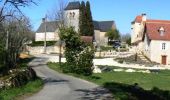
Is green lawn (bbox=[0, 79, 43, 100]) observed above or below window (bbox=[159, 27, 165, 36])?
below

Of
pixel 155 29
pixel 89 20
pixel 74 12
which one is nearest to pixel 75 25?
pixel 74 12

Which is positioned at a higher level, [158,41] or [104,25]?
[104,25]

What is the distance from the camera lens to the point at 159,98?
2272cm

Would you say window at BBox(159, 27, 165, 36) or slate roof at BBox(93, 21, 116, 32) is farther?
slate roof at BBox(93, 21, 116, 32)

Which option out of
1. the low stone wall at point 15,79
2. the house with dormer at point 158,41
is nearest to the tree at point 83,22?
the house with dormer at point 158,41

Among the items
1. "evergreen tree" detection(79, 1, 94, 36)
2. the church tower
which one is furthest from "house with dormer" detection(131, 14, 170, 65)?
the church tower


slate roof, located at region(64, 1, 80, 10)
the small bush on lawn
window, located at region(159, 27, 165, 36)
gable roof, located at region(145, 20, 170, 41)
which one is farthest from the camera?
slate roof, located at region(64, 1, 80, 10)

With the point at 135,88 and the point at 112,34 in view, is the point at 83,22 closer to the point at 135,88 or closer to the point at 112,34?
the point at 112,34

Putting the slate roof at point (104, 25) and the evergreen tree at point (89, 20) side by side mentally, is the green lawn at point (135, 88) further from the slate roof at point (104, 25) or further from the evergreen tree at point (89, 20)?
the slate roof at point (104, 25)

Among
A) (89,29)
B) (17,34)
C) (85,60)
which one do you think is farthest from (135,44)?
(85,60)

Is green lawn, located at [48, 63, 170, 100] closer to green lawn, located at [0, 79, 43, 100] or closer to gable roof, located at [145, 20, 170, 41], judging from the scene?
green lawn, located at [0, 79, 43, 100]

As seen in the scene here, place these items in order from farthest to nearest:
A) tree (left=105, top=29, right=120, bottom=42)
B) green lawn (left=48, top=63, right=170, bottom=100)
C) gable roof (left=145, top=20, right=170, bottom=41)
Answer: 1. tree (left=105, top=29, right=120, bottom=42)
2. gable roof (left=145, top=20, right=170, bottom=41)
3. green lawn (left=48, top=63, right=170, bottom=100)

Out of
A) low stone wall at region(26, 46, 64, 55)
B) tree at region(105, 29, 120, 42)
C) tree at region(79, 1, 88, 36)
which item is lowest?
low stone wall at region(26, 46, 64, 55)

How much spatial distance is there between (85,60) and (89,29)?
3024 inches
